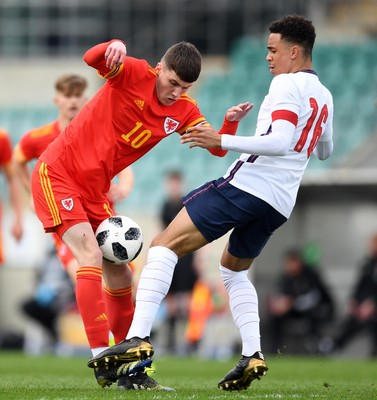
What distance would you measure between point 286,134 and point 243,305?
1.32 meters

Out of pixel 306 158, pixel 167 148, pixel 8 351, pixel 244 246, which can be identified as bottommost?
pixel 8 351

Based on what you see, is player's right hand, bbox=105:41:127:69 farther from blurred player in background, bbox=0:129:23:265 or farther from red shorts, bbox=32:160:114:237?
blurred player in background, bbox=0:129:23:265

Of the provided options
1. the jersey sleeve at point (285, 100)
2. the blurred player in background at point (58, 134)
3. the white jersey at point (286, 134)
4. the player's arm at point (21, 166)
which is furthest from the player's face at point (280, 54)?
the player's arm at point (21, 166)

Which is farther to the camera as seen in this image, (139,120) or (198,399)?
(139,120)

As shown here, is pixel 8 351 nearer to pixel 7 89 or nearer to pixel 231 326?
pixel 231 326

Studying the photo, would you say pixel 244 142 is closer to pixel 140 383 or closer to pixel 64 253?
pixel 140 383

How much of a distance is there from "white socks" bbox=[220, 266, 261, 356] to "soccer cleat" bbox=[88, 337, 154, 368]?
35.7 inches

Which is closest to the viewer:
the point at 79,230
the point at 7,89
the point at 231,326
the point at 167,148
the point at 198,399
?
the point at 198,399

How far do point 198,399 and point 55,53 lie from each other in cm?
1609

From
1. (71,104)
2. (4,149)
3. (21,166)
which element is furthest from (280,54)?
(4,149)

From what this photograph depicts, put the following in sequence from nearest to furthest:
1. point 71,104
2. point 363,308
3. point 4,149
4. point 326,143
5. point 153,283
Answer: point 153,283, point 326,143, point 71,104, point 4,149, point 363,308

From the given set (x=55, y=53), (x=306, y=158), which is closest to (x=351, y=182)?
(x=55, y=53)

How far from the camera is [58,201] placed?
7152mm

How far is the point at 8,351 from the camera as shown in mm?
16547
